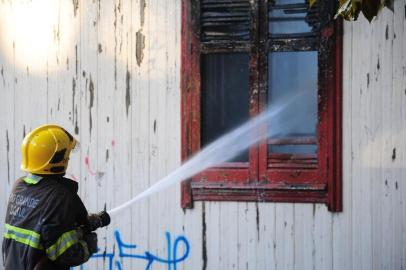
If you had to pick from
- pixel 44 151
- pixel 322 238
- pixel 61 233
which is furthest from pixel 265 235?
pixel 44 151

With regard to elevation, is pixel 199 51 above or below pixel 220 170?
above

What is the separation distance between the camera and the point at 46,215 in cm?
328

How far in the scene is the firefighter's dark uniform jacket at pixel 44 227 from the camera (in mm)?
3287

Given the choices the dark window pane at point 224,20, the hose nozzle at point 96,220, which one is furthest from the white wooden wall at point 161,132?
the hose nozzle at point 96,220

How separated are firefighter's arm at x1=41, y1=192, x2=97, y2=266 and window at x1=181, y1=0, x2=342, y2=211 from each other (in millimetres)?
1765

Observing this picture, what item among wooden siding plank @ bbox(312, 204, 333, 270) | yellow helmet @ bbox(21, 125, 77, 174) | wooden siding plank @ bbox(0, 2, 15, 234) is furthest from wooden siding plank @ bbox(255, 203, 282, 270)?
wooden siding plank @ bbox(0, 2, 15, 234)

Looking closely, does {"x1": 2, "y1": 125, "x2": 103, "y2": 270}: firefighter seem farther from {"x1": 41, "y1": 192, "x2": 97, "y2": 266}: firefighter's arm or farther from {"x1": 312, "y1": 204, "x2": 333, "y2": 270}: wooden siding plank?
{"x1": 312, "y1": 204, "x2": 333, "y2": 270}: wooden siding plank

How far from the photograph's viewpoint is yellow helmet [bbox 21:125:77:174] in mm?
3426

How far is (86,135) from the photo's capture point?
17.1ft

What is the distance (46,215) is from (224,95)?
9.46 ft

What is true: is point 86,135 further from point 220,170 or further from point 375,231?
point 375,231

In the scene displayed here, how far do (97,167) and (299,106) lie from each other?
2047 millimetres

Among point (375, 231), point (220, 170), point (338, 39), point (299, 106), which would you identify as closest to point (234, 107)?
point (299, 106)

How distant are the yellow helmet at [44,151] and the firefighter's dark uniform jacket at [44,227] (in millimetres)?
65
